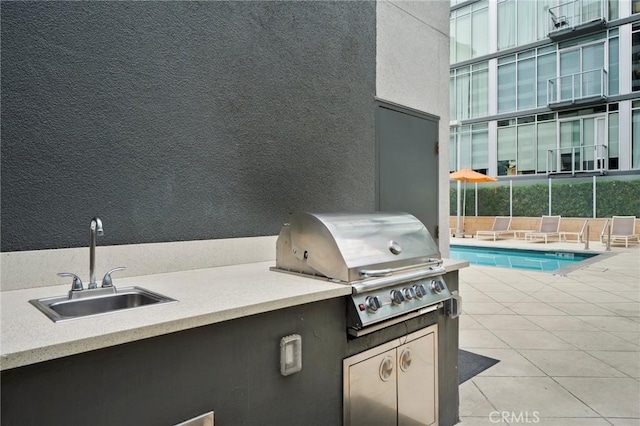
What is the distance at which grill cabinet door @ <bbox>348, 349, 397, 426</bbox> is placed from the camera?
193cm

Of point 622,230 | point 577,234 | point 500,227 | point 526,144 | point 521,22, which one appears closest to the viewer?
point 622,230

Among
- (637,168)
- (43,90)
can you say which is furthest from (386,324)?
(637,168)

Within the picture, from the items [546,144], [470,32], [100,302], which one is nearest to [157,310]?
[100,302]

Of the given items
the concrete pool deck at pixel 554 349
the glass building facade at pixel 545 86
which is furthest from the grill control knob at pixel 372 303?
the glass building facade at pixel 545 86

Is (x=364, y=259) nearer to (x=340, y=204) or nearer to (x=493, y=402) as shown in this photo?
(x=340, y=204)

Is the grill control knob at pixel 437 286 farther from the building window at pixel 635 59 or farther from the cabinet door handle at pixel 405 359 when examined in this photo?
the building window at pixel 635 59

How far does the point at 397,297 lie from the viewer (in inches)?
78.2

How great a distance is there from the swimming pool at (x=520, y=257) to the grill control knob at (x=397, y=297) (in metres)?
8.07

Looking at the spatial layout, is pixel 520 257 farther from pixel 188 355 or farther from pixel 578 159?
pixel 188 355

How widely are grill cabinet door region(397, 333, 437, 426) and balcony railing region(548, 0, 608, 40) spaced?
1587 cm

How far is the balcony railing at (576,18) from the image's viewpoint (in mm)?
13719

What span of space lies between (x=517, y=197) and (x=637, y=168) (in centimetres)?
370

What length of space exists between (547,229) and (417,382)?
1345cm

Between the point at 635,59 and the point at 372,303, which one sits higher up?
the point at 635,59
